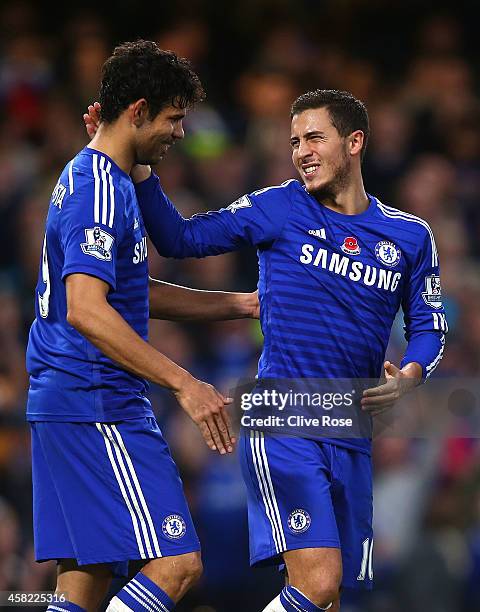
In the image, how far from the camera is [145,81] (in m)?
4.22

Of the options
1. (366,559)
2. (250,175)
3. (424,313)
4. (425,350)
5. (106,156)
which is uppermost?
(250,175)

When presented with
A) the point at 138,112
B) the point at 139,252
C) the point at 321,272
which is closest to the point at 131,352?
the point at 139,252

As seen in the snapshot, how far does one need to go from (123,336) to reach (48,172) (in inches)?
188

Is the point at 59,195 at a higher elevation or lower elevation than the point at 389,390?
higher

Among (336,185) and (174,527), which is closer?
(174,527)

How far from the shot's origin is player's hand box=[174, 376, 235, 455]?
154 inches

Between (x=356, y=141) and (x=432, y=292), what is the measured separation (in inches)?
25.4

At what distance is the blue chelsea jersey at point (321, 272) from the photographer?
455cm

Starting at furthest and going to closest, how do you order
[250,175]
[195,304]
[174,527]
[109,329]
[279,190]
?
1. [250,175]
2. [195,304]
3. [279,190]
4. [174,527]
5. [109,329]

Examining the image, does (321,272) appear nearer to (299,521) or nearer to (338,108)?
(338,108)

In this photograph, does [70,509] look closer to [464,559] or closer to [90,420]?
[90,420]

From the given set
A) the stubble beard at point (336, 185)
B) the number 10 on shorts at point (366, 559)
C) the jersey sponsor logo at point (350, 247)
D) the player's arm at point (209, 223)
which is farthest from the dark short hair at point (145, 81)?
the number 10 on shorts at point (366, 559)

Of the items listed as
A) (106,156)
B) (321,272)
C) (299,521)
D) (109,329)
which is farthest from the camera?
(321,272)

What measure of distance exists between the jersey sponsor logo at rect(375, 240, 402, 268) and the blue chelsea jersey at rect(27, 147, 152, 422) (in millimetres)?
925
